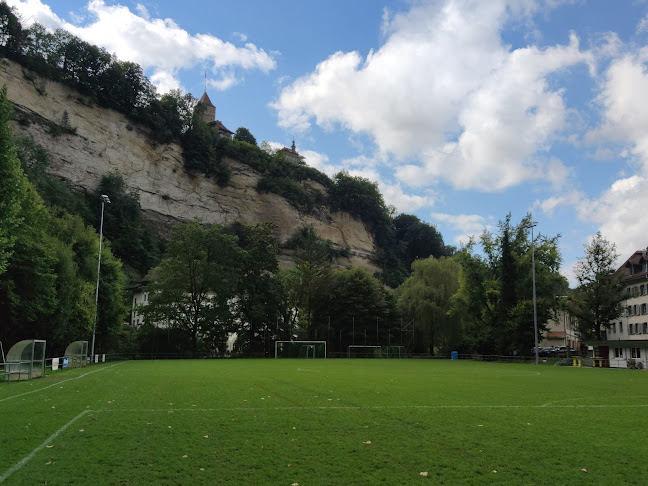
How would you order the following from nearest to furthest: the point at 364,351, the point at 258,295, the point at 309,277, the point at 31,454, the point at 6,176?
the point at 31,454 → the point at 6,176 → the point at 258,295 → the point at 364,351 → the point at 309,277


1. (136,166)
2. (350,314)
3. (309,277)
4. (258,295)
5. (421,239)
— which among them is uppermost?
(136,166)

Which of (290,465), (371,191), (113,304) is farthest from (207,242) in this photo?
(371,191)

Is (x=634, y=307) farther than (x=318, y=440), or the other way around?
(x=634, y=307)

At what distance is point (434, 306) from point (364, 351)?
12.3 m

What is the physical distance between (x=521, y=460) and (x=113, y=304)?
48640 millimetres

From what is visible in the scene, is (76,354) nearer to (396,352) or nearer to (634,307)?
(396,352)

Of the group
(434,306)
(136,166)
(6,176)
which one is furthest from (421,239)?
(6,176)

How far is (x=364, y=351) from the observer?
71688 millimetres

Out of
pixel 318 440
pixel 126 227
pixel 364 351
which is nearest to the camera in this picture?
pixel 318 440

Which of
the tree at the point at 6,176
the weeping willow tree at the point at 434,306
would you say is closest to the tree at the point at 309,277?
the weeping willow tree at the point at 434,306

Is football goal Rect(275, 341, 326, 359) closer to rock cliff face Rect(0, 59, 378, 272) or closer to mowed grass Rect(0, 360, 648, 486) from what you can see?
rock cliff face Rect(0, 59, 378, 272)

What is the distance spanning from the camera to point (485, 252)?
61.3m

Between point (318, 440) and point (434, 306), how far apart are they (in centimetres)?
5911

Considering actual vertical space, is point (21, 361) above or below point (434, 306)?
below
